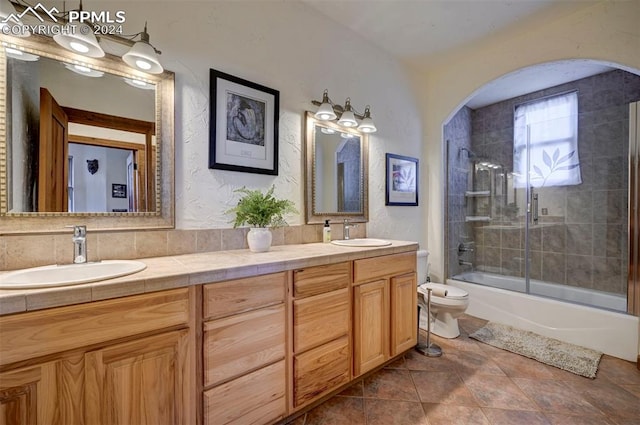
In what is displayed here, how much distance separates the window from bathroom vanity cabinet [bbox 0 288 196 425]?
3.83 m

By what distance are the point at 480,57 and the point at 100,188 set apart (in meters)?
3.35

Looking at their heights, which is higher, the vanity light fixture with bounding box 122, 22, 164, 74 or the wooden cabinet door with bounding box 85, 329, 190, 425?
the vanity light fixture with bounding box 122, 22, 164, 74

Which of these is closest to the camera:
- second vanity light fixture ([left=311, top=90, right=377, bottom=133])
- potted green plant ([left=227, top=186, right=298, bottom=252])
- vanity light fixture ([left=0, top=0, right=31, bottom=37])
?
vanity light fixture ([left=0, top=0, right=31, bottom=37])

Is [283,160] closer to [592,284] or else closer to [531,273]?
[531,273]

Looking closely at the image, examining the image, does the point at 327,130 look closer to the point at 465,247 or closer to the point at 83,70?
the point at 83,70

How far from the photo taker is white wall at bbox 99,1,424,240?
1.54 meters

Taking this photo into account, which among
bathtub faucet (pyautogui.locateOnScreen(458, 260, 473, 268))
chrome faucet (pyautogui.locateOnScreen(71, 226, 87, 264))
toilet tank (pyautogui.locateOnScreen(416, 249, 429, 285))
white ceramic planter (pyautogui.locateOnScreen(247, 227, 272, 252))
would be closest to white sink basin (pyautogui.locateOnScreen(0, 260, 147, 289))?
chrome faucet (pyautogui.locateOnScreen(71, 226, 87, 264))

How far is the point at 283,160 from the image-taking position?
1.97 meters

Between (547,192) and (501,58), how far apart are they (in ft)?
5.39

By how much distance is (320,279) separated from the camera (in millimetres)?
1520

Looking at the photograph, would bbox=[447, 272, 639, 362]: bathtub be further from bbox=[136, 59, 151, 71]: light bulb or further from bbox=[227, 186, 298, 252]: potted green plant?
bbox=[136, 59, 151, 71]: light bulb

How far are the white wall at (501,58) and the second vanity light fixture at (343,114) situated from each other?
107 centimetres

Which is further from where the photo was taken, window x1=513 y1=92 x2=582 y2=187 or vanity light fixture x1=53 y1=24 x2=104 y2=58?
window x1=513 y1=92 x2=582 y2=187
